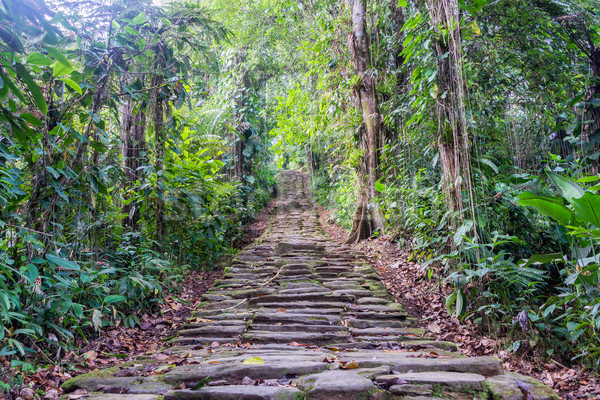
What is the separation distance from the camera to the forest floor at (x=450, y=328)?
8.50ft

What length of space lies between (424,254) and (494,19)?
3.26 m

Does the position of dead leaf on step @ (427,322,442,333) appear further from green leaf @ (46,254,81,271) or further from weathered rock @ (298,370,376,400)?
green leaf @ (46,254,81,271)

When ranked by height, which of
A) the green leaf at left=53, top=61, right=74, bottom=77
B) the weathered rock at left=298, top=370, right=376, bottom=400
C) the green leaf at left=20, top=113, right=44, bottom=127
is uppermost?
the green leaf at left=53, top=61, right=74, bottom=77

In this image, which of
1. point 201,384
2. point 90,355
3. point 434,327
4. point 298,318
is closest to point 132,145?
point 90,355

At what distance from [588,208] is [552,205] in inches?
10.1

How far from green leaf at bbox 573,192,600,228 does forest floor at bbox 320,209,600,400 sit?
3.75 feet

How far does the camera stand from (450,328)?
3.65 m

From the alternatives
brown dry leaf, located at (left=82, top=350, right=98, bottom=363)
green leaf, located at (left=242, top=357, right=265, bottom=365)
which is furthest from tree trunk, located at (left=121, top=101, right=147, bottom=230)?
green leaf, located at (left=242, top=357, right=265, bottom=365)

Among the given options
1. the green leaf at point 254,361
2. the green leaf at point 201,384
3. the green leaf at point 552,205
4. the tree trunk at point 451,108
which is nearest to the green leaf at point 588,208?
the green leaf at point 552,205

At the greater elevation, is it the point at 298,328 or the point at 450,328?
the point at 298,328

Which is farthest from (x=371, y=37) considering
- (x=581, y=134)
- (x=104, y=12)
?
(x=104, y=12)

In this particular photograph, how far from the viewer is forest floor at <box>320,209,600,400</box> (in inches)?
102

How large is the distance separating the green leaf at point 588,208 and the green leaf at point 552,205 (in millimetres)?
113

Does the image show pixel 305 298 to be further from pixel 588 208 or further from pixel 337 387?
pixel 588 208
